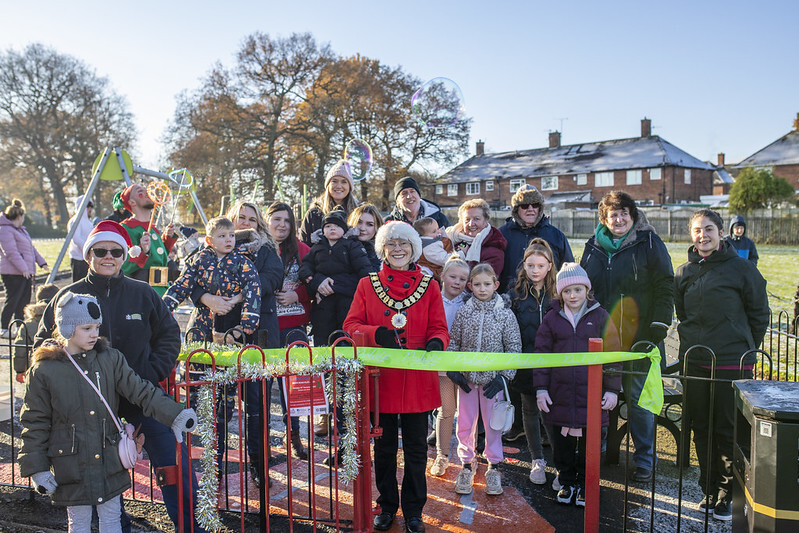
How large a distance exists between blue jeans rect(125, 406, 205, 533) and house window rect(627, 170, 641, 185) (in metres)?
56.4

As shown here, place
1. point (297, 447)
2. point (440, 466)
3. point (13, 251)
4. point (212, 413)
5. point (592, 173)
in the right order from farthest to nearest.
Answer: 1. point (592, 173)
2. point (13, 251)
3. point (297, 447)
4. point (440, 466)
5. point (212, 413)

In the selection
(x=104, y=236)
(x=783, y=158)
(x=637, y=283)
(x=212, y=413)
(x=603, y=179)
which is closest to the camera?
Result: (x=212, y=413)

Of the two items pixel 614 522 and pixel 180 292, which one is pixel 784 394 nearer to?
pixel 614 522

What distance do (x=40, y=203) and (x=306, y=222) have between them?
5007cm

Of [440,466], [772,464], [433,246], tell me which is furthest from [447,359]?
[433,246]

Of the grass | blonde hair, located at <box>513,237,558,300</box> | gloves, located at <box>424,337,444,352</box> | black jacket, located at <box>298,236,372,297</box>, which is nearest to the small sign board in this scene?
gloves, located at <box>424,337,444,352</box>

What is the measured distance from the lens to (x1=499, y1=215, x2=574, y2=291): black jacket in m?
5.36

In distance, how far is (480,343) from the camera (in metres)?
4.55

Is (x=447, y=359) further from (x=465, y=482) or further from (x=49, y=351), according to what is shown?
(x=49, y=351)

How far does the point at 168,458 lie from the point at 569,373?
2.67 meters

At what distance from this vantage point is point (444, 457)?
475 centimetres

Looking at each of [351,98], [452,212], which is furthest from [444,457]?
[452,212]

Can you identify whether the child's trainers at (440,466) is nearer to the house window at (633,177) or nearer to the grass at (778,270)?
the grass at (778,270)

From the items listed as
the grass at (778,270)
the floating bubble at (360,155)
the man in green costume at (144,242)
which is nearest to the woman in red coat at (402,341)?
the man in green costume at (144,242)
